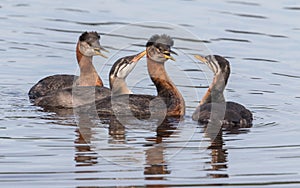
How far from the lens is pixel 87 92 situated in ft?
53.2

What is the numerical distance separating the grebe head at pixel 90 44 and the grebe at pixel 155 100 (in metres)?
1.67

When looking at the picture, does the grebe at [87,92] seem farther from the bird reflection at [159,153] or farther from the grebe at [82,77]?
the bird reflection at [159,153]

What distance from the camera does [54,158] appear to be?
39.7 ft

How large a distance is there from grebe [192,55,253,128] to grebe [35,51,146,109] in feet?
4.77

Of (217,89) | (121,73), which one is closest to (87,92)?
(121,73)

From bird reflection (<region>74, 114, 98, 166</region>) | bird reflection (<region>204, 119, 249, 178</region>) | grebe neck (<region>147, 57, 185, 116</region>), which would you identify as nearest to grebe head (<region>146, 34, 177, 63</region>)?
grebe neck (<region>147, 57, 185, 116</region>)

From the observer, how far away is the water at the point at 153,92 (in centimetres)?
1148

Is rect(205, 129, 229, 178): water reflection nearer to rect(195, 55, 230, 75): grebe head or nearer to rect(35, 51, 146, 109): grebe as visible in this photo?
rect(195, 55, 230, 75): grebe head

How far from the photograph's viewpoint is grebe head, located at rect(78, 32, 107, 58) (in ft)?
56.9

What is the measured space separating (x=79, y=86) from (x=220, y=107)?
308 centimetres

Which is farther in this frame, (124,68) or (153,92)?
(153,92)

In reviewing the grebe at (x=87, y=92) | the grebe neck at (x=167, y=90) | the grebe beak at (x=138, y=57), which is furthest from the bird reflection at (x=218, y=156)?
the grebe at (x=87, y=92)

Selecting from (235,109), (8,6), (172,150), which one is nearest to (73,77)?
(235,109)

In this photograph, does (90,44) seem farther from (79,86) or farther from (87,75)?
(79,86)
